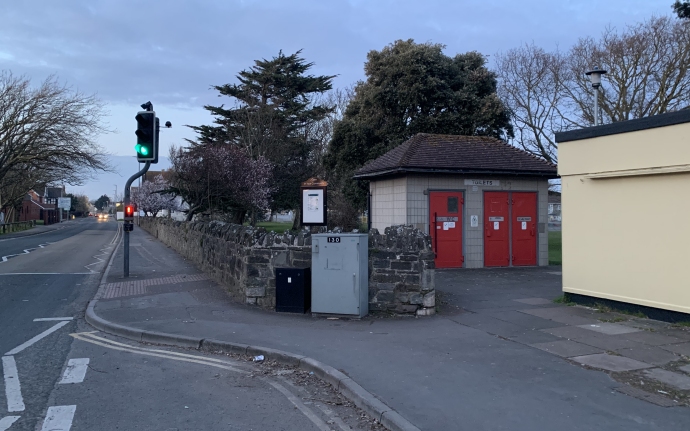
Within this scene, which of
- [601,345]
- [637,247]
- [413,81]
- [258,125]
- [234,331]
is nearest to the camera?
[601,345]

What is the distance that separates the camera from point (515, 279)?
586 inches

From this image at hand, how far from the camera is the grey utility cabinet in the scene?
10.0 meters

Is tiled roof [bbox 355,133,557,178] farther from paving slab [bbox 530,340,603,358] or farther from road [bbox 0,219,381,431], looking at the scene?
road [bbox 0,219,381,431]

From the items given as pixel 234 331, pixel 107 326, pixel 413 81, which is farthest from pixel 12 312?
pixel 413 81

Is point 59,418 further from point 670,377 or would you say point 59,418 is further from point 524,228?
point 524,228

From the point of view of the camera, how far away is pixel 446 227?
55.5 feet

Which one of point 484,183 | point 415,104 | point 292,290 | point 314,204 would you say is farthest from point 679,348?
point 415,104

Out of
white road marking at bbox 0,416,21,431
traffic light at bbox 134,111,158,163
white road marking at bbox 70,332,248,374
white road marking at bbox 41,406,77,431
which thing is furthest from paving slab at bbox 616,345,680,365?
traffic light at bbox 134,111,158,163

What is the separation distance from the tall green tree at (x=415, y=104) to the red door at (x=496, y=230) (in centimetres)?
A: 968

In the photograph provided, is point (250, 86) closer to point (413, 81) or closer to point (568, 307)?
point (413, 81)

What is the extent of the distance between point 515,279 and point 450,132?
13.1 metres

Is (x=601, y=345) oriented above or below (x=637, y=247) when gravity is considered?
below

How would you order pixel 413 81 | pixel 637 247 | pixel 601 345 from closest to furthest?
pixel 601 345, pixel 637 247, pixel 413 81

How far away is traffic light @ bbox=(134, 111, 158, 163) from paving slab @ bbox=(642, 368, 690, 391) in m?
11.8
